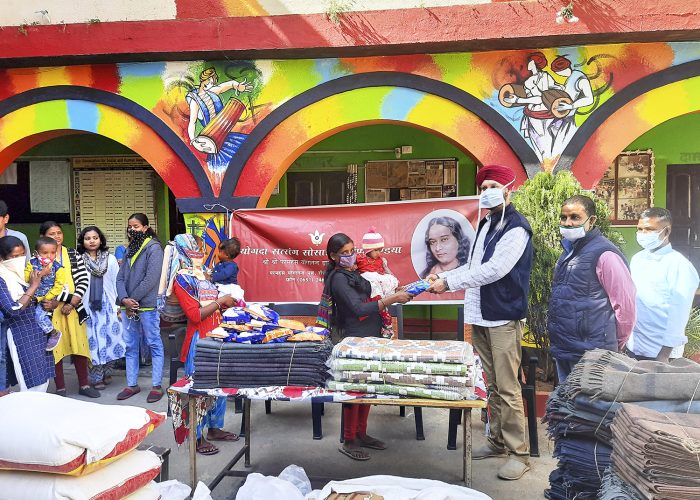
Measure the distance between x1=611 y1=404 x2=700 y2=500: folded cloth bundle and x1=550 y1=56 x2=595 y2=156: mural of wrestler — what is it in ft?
13.9

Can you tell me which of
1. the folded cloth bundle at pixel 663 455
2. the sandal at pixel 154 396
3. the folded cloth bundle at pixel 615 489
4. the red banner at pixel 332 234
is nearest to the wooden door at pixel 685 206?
the red banner at pixel 332 234

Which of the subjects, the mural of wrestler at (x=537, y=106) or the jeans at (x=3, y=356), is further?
the mural of wrestler at (x=537, y=106)

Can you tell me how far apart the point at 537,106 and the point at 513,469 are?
12.4ft

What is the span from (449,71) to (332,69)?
1.29 metres

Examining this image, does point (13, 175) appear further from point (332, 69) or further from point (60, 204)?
point (332, 69)

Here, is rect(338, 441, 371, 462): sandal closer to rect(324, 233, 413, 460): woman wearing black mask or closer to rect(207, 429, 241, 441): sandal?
rect(324, 233, 413, 460): woman wearing black mask

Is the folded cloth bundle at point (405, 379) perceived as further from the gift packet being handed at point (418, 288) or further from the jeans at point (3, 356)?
the jeans at point (3, 356)

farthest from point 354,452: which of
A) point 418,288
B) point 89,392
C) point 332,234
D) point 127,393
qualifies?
point 89,392

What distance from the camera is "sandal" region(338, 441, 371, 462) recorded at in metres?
4.34

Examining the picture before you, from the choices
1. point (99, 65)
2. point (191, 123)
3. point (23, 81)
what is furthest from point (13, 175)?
point (191, 123)

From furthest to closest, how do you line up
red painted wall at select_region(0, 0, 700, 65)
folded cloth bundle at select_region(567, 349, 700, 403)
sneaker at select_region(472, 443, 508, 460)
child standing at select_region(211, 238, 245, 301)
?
red painted wall at select_region(0, 0, 700, 65) < child standing at select_region(211, 238, 245, 301) < sneaker at select_region(472, 443, 508, 460) < folded cloth bundle at select_region(567, 349, 700, 403)

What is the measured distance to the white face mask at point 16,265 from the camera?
4730 mm

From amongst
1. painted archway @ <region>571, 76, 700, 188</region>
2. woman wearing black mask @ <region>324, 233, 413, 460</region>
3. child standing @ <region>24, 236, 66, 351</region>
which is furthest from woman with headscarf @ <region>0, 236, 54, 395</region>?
painted archway @ <region>571, 76, 700, 188</region>

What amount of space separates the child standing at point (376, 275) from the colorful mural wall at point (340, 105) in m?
2.15
